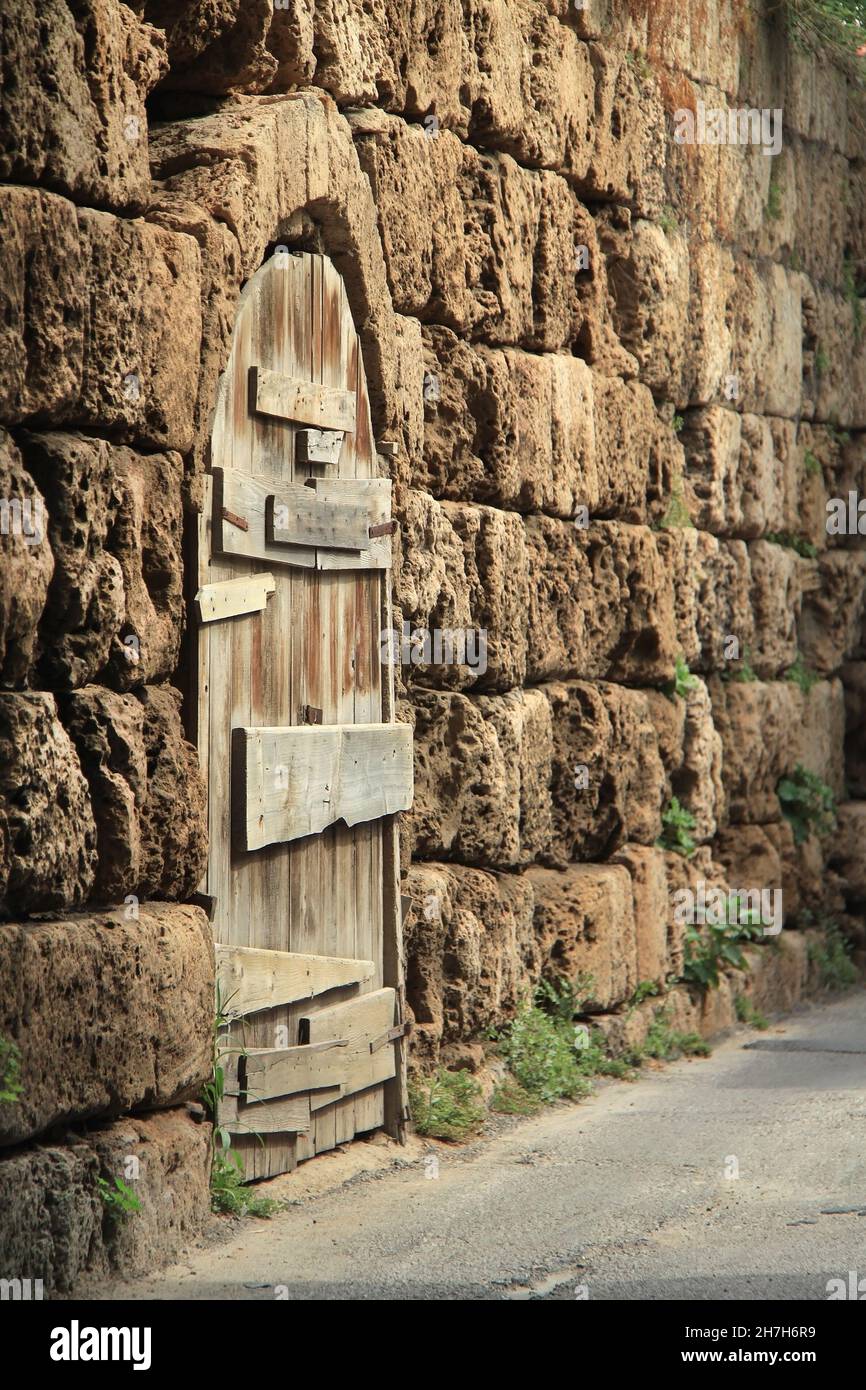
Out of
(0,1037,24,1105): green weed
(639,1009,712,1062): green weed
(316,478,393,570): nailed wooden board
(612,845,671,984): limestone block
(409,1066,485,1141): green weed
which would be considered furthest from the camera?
(612,845,671,984): limestone block

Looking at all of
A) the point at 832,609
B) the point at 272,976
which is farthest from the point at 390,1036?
the point at 832,609

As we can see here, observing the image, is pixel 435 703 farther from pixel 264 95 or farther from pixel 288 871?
pixel 264 95

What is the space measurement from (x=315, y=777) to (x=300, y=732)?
20cm

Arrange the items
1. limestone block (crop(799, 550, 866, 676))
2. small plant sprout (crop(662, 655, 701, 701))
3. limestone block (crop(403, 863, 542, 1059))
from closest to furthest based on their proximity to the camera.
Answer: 1. limestone block (crop(403, 863, 542, 1059))
2. small plant sprout (crop(662, 655, 701, 701))
3. limestone block (crop(799, 550, 866, 676))

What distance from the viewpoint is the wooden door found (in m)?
5.36

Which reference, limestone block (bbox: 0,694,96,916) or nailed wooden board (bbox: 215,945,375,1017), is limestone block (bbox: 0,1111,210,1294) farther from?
limestone block (bbox: 0,694,96,916)

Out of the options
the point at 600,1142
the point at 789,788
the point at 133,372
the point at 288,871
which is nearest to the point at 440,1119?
the point at 600,1142

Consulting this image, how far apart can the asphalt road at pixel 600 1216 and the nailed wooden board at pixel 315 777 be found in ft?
3.65

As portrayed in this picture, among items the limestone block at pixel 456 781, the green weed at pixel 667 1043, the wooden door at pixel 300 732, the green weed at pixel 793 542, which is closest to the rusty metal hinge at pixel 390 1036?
the wooden door at pixel 300 732

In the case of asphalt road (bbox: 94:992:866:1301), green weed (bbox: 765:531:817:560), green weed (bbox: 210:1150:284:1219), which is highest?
green weed (bbox: 765:531:817:560)

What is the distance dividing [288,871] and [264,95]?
7.85ft

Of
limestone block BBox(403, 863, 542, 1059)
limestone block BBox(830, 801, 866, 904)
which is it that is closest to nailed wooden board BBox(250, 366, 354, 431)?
limestone block BBox(403, 863, 542, 1059)

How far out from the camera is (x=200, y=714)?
5.16m

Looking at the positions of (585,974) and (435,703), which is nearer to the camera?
(435,703)
